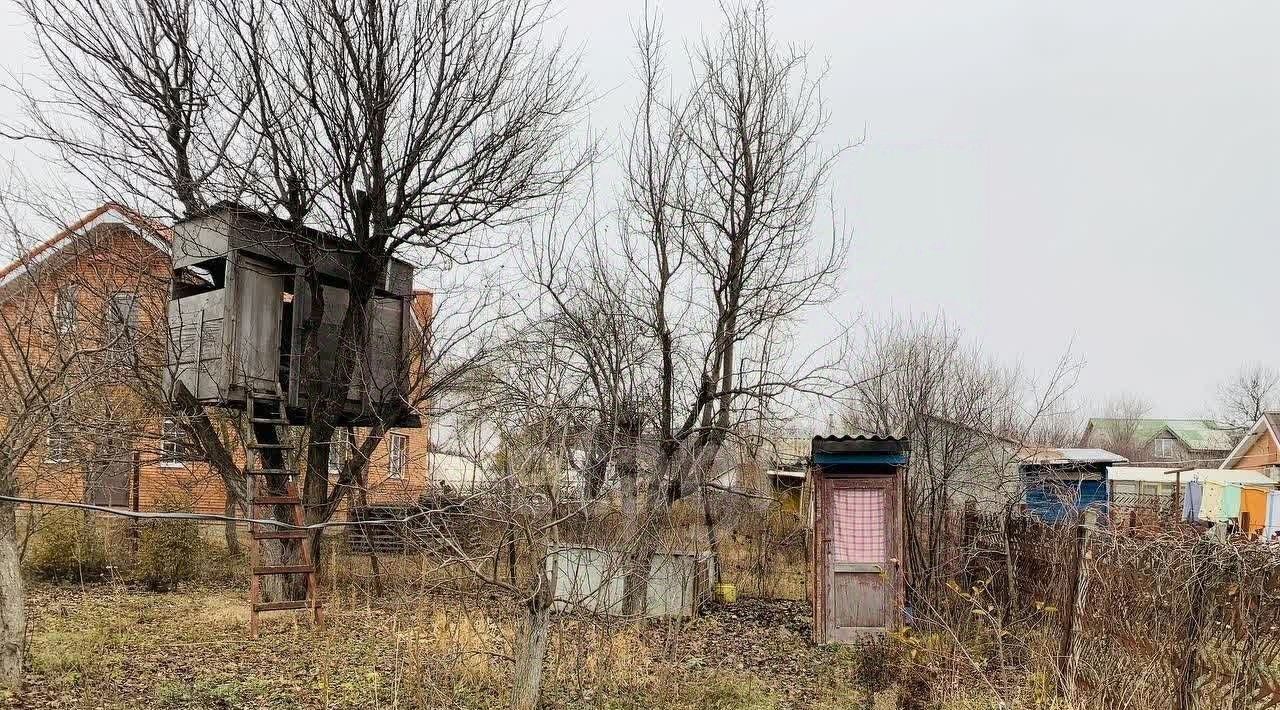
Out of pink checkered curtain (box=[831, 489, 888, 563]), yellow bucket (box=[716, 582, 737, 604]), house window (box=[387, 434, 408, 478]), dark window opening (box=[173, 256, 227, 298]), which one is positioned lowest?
yellow bucket (box=[716, 582, 737, 604])

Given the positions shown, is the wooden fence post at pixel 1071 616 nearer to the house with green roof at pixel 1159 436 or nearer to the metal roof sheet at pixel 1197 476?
the metal roof sheet at pixel 1197 476

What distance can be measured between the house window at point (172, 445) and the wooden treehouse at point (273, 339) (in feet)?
3.42

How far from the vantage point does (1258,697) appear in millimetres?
5312

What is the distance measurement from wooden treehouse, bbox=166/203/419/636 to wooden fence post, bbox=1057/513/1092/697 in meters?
8.09

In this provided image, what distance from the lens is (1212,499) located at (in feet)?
72.5

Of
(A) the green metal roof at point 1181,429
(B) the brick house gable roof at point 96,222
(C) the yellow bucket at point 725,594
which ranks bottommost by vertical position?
(C) the yellow bucket at point 725,594

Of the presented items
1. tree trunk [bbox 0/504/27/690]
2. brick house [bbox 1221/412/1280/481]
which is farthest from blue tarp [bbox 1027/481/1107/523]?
brick house [bbox 1221/412/1280/481]

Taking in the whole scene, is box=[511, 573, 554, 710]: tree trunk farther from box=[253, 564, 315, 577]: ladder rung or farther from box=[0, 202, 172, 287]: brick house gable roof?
box=[0, 202, 172, 287]: brick house gable roof

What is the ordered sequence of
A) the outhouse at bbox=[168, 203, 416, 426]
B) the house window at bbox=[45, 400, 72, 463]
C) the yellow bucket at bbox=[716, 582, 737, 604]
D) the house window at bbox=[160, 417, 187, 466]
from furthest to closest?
the yellow bucket at bbox=[716, 582, 737, 604] → the house window at bbox=[160, 417, 187, 466] → the outhouse at bbox=[168, 203, 416, 426] → the house window at bbox=[45, 400, 72, 463]

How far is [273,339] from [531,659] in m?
6.75

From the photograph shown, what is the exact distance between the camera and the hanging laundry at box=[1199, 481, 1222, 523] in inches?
845

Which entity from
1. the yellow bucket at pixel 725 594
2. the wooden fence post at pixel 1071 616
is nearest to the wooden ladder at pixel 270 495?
the yellow bucket at pixel 725 594

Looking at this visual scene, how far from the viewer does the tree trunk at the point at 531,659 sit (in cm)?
648

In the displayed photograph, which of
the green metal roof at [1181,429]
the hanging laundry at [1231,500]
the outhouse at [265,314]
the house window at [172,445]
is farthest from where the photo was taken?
the green metal roof at [1181,429]
